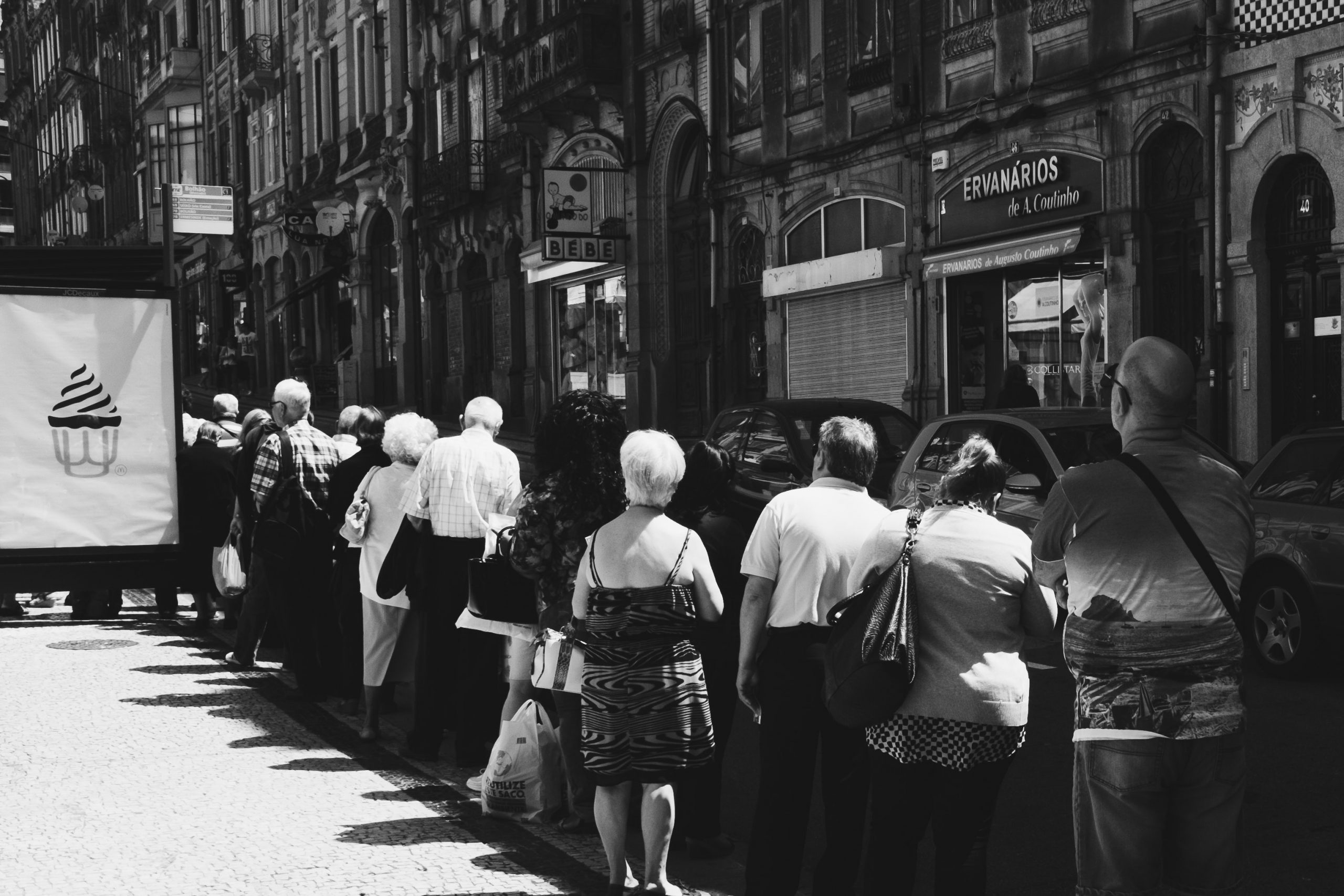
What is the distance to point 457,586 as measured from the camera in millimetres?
8266

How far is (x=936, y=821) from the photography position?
4762 millimetres

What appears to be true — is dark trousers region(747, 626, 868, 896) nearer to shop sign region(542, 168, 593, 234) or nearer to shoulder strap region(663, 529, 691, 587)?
shoulder strap region(663, 529, 691, 587)

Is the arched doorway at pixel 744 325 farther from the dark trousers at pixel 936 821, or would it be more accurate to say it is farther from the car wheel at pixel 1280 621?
the dark trousers at pixel 936 821

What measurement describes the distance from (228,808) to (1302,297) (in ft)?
42.6

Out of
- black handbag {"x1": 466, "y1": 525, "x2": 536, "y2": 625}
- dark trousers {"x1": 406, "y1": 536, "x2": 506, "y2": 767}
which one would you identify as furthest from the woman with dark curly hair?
dark trousers {"x1": 406, "y1": 536, "x2": 506, "y2": 767}

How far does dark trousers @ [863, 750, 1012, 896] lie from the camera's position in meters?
4.70

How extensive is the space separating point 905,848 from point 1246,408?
13.3 m

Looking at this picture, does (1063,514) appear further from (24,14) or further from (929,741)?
(24,14)

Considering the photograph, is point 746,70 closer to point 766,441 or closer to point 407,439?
point 766,441

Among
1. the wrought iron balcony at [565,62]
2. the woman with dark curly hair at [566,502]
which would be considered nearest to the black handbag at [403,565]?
the woman with dark curly hair at [566,502]

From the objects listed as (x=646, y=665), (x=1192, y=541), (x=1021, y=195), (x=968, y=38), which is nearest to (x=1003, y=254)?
(x=1021, y=195)

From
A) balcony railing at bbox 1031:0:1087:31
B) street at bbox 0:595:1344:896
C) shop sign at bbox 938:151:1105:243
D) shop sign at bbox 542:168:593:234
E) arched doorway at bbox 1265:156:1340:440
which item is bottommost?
street at bbox 0:595:1344:896

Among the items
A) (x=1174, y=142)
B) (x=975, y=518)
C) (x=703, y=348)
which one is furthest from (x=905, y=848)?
(x=703, y=348)

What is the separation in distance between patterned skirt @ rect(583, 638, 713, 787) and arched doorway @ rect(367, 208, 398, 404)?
38112 mm
